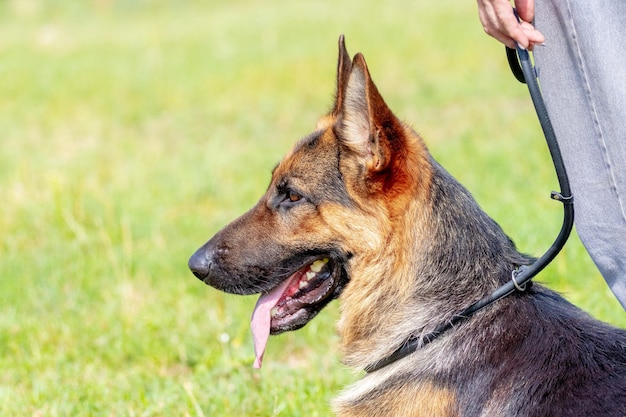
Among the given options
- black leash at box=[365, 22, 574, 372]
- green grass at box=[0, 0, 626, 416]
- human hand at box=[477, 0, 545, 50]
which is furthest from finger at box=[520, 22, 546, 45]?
green grass at box=[0, 0, 626, 416]

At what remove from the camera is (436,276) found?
11.8ft

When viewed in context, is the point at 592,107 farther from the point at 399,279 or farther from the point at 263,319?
the point at 263,319

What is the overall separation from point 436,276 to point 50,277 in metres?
4.58

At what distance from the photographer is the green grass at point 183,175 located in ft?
17.7

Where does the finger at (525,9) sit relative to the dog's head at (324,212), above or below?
above

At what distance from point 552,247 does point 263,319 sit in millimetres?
1375

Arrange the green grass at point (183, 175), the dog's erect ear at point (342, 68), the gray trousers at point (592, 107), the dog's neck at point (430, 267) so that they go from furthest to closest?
the green grass at point (183, 175) < the dog's erect ear at point (342, 68) < the dog's neck at point (430, 267) < the gray trousers at point (592, 107)

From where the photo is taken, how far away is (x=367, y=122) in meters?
3.66

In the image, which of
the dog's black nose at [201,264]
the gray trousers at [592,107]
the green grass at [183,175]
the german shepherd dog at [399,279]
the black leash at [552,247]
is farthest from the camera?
the green grass at [183,175]

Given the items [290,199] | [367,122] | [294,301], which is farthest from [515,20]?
[294,301]

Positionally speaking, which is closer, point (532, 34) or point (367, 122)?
point (532, 34)

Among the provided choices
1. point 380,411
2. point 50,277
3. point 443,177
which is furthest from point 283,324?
point 50,277

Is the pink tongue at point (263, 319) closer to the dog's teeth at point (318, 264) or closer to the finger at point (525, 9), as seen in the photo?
the dog's teeth at point (318, 264)

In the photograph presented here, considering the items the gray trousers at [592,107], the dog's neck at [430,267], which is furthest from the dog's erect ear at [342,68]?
the gray trousers at [592,107]
